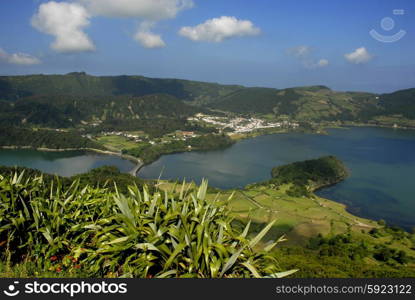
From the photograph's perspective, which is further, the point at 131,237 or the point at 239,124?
the point at 239,124

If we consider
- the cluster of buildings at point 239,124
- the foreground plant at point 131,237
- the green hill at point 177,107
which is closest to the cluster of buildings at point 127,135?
the green hill at point 177,107

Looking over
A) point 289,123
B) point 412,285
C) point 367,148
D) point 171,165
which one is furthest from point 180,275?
point 289,123

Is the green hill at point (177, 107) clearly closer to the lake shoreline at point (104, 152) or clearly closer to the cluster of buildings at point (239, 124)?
the cluster of buildings at point (239, 124)

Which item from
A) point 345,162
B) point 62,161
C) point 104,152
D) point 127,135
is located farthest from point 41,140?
point 345,162

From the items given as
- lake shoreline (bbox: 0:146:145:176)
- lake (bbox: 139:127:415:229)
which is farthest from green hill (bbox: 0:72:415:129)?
lake (bbox: 139:127:415:229)

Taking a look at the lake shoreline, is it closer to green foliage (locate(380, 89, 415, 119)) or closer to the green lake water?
the green lake water
